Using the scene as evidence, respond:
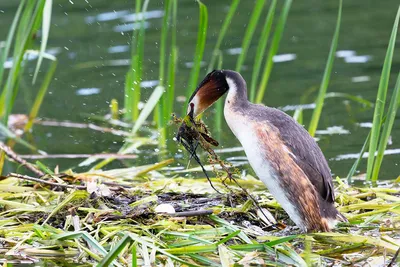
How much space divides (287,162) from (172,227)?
84 centimetres

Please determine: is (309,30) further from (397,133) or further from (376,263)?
(376,263)

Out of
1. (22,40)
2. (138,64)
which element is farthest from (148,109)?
(22,40)

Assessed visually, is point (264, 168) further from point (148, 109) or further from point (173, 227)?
point (148, 109)

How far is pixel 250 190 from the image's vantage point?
6852 mm

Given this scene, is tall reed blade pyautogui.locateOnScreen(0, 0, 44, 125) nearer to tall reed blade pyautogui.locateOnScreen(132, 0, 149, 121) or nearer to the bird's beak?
tall reed blade pyautogui.locateOnScreen(132, 0, 149, 121)

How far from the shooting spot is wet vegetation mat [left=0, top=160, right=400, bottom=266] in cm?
515

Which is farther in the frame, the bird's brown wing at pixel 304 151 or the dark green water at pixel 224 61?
the dark green water at pixel 224 61

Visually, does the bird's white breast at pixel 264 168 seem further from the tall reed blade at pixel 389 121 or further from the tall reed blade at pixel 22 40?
the tall reed blade at pixel 22 40

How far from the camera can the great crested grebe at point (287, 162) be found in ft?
18.1

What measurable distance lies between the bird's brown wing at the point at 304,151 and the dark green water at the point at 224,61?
243 centimetres

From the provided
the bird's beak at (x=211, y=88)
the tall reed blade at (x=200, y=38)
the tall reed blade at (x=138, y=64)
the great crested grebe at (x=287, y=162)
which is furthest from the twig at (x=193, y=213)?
the tall reed blade at (x=138, y=64)

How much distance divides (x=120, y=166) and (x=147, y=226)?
353 centimetres

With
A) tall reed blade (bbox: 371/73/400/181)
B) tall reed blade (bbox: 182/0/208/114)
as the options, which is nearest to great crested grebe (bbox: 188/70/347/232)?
tall reed blade (bbox: 371/73/400/181)

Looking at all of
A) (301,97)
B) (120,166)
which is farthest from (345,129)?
(120,166)
